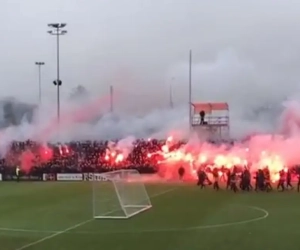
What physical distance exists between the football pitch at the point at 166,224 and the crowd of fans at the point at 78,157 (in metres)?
23.3

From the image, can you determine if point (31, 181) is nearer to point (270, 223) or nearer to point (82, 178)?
point (82, 178)

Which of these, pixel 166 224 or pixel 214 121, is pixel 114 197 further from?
pixel 214 121

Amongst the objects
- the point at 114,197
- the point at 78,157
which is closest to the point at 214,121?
the point at 78,157

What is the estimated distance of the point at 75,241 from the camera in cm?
2062

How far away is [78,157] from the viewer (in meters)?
65.8

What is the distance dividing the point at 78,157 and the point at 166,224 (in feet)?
139

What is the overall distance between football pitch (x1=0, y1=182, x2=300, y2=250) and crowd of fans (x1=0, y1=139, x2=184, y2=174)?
2329 cm

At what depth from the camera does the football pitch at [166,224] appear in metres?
19.7

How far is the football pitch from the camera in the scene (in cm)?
1972

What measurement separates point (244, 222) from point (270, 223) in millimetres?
947

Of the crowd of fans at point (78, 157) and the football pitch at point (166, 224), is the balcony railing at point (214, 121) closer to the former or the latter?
the crowd of fans at point (78, 157)

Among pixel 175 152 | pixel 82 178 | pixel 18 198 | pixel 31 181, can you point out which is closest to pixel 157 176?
pixel 175 152

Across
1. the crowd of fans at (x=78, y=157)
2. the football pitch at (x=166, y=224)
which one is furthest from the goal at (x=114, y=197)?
the crowd of fans at (x=78, y=157)

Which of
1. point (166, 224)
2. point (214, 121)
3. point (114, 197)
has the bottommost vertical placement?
point (166, 224)
